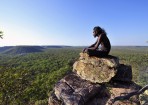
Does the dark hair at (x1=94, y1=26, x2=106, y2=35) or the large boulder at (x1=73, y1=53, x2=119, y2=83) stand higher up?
the dark hair at (x1=94, y1=26, x2=106, y2=35)

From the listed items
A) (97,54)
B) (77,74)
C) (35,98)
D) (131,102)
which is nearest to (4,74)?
(77,74)

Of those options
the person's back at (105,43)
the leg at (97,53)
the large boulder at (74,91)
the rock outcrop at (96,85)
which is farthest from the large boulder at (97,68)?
the person's back at (105,43)

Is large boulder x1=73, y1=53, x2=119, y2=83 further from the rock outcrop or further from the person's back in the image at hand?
the person's back

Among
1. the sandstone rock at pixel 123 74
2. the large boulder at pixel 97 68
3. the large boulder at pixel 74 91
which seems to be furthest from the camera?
the sandstone rock at pixel 123 74

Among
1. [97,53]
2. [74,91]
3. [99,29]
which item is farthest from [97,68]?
[99,29]

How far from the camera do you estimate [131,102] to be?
1102cm

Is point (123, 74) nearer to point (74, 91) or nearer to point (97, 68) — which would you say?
point (97, 68)

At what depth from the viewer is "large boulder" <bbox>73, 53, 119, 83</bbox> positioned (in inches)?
488

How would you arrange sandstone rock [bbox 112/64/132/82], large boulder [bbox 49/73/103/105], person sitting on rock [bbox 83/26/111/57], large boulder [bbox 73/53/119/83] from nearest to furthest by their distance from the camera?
1. large boulder [bbox 49/73/103/105]
2. large boulder [bbox 73/53/119/83]
3. sandstone rock [bbox 112/64/132/82]
4. person sitting on rock [bbox 83/26/111/57]

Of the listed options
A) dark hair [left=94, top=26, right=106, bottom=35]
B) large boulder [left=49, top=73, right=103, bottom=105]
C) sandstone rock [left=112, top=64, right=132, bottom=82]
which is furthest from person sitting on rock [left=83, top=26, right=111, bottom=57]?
large boulder [left=49, top=73, right=103, bottom=105]

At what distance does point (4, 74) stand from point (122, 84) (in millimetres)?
13091

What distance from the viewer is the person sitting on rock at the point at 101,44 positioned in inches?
519

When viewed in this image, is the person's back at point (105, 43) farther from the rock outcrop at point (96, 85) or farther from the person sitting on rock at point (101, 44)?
the rock outcrop at point (96, 85)

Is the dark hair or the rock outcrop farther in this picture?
the dark hair
